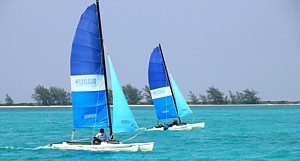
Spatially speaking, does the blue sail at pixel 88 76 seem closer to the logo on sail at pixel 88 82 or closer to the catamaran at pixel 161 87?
the logo on sail at pixel 88 82

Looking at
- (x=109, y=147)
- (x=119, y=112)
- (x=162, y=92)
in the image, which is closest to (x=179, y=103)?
(x=162, y=92)

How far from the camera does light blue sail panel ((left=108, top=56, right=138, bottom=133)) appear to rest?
117ft

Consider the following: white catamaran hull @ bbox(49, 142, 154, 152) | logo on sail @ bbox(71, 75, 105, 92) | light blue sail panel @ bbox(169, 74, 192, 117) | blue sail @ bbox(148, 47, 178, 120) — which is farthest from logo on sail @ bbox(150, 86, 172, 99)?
logo on sail @ bbox(71, 75, 105, 92)

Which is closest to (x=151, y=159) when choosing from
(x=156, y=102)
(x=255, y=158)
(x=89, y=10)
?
(x=255, y=158)

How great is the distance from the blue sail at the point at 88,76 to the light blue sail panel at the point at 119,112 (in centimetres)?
57

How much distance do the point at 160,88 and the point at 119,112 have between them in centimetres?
2204

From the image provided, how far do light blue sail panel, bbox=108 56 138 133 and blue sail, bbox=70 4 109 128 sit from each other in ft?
1.87

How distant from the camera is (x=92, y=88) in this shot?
119ft

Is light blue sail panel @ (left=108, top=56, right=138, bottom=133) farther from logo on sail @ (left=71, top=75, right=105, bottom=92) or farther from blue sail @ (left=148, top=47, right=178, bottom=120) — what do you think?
blue sail @ (left=148, top=47, right=178, bottom=120)

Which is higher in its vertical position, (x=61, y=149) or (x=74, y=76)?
(x=74, y=76)

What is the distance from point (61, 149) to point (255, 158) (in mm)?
10305

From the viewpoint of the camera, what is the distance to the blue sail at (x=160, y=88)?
57219 millimetres

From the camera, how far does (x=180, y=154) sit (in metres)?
37.5

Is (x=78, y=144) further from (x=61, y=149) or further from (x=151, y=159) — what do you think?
(x=151, y=159)
